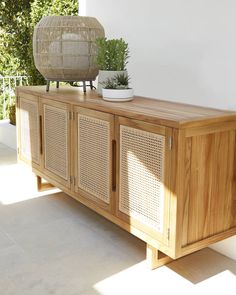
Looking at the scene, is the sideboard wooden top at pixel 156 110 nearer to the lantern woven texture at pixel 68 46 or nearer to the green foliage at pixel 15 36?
the lantern woven texture at pixel 68 46

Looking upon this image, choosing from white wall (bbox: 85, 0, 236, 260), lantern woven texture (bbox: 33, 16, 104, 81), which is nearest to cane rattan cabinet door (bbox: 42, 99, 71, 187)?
lantern woven texture (bbox: 33, 16, 104, 81)

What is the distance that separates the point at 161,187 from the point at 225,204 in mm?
355

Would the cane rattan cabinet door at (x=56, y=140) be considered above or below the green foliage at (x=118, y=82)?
below

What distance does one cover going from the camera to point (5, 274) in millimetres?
2084

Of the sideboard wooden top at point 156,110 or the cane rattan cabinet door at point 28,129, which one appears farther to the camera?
the cane rattan cabinet door at point 28,129

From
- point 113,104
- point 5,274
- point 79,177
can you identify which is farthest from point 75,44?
point 5,274

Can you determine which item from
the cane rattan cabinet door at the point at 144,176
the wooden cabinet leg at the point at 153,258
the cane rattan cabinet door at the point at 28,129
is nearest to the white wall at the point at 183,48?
the wooden cabinet leg at the point at 153,258

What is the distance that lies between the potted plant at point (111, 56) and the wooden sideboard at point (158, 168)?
0.59ft

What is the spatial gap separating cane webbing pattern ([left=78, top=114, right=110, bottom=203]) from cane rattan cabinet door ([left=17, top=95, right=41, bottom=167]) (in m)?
0.63

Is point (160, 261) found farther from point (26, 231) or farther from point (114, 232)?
point (26, 231)

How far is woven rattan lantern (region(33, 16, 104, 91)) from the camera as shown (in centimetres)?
280

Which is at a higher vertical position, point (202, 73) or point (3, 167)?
point (202, 73)

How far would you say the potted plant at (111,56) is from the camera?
243 centimetres

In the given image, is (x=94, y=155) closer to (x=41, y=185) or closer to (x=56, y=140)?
(x=56, y=140)
